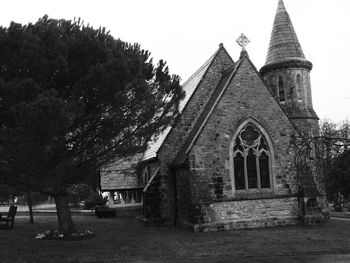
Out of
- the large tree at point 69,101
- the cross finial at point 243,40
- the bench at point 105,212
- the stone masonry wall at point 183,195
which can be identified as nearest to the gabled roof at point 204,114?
the stone masonry wall at point 183,195

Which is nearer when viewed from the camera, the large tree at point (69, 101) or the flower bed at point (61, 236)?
the large tree at point (69, 101)

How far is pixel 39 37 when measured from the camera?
12.2 m

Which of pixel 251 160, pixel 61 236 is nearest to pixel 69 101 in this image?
pixel 61 236

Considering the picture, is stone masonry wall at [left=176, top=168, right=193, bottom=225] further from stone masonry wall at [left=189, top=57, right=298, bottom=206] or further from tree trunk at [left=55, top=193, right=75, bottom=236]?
tree trunk at [left=55, top=193, right=75, bottom=236]

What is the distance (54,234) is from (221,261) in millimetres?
7339

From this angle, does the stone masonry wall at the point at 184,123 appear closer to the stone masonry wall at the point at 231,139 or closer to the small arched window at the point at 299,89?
the stone masonry wall at the point at 231,139

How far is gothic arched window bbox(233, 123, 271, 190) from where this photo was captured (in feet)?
58.2

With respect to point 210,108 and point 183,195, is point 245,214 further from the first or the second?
point 210,108

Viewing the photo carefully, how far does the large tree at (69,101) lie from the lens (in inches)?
445

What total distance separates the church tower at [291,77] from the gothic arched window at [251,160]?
275 inches

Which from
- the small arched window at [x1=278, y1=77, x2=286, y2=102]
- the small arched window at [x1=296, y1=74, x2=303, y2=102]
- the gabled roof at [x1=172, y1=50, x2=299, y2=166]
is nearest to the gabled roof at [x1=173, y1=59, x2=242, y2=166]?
the gabled roof at [x1=172, y1=50, x2=299, y2=166]

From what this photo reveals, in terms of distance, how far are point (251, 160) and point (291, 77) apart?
9.45 metres

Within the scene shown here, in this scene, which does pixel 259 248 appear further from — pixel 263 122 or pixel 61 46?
pixel 61 46

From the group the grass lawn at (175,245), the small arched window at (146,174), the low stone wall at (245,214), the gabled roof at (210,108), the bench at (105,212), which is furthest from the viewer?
the bench at (105,212)
